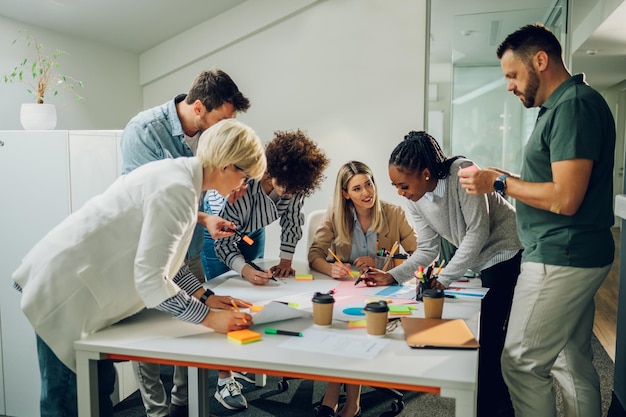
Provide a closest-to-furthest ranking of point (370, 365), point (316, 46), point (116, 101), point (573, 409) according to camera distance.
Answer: point (370, 365), point (573, 409), point (116, 101), point (316, 46)

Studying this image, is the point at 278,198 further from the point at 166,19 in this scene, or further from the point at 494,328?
the point at 166,19

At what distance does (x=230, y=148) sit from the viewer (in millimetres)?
1731

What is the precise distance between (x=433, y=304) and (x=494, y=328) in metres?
0.72

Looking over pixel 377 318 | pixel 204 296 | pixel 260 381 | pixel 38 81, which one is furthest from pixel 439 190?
pixel 38 81

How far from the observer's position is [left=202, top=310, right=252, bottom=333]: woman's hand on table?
69.1 inches

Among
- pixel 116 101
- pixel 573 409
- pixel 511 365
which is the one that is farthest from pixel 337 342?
pixel 116 101

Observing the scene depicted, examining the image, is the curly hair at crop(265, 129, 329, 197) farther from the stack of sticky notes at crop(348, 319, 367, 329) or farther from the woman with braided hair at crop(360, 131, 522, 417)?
the stack of sticky notes at crop(348, 319, 367, 329)

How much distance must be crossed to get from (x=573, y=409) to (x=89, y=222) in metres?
1.73

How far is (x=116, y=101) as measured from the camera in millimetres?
4422

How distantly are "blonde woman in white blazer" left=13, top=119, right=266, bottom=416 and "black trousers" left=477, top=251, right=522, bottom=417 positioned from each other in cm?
118

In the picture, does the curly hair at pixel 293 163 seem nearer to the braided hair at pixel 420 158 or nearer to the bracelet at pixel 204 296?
the braided hair at pixel 420 158

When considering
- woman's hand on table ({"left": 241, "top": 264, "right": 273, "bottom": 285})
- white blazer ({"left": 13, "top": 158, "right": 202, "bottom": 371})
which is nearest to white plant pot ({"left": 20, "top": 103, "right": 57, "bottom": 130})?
woman's hand on table ({"left": 241, "top": 264, "right": 273, "bottom": 285})

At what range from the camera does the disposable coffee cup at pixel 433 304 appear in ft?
6.23

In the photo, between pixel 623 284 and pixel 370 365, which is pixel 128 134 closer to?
pixel 370 365
